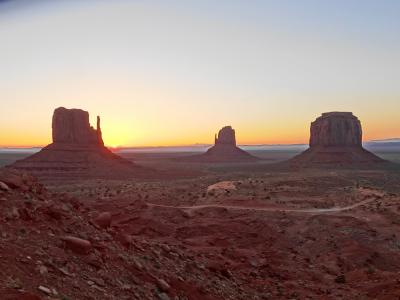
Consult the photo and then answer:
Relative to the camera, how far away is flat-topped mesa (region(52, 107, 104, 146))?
79.3 m

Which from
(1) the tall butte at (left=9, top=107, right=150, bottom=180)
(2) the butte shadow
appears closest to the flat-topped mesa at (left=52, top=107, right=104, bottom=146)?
(1) the tall butte at (left=9, top=107, right=150, bottom=180)

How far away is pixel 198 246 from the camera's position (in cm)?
2317

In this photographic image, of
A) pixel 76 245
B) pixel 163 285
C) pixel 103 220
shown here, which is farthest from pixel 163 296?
pixel 103 220

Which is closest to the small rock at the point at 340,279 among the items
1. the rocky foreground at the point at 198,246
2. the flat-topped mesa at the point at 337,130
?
the rocky foreground at the point at 198,246

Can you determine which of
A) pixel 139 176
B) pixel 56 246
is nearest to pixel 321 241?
pixel 56 246

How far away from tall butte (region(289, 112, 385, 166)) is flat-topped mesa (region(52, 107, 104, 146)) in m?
46.1

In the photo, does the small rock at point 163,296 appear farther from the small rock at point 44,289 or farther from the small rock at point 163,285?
the small rock at point 44,289

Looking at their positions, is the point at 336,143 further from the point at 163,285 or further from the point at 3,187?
the point at 3,187

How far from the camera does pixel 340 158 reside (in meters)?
96.3

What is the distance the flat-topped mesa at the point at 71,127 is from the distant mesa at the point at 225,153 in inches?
2448

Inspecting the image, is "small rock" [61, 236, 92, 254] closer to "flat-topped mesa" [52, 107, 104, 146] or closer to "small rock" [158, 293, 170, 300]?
"small rock" [158, 293, 170, 300]

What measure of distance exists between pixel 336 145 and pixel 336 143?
47 cm

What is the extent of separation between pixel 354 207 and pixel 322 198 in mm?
4902

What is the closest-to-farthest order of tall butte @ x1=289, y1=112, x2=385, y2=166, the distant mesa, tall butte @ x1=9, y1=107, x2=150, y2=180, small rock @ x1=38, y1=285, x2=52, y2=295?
1. small rock @ x1=38, y1=285, x2=52, y2=295
2. tall butte @ x1=9, y1=107, x2=150, y2=180
3. tall butte @ x1=289, y1=112, x2=385, y2=166
4. the distant mesa
